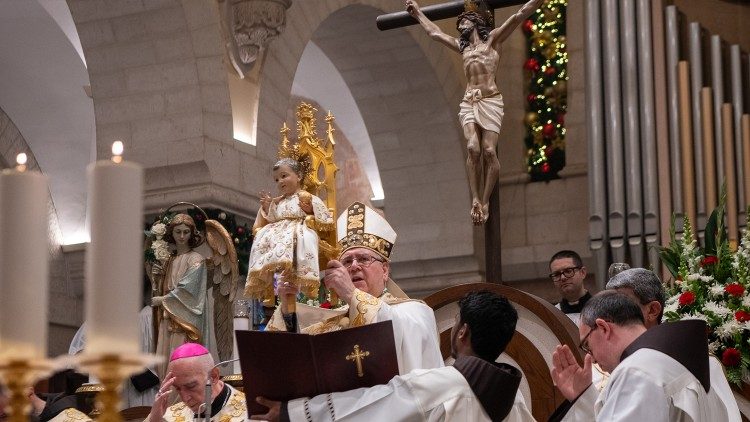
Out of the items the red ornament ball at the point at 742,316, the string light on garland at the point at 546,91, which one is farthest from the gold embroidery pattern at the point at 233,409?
the string light on garland at the point at 546,91

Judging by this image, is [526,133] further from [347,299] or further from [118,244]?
[118,244]

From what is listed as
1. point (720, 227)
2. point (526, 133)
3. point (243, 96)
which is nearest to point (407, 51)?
point (526, 133)

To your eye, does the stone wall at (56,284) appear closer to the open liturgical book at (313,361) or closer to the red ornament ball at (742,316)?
the red ornament ball at (742,316)

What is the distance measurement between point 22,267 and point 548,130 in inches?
482

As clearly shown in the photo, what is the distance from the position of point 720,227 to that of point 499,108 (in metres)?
2.89

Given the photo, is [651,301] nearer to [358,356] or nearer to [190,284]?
[358,356]

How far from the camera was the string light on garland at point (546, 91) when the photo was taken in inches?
518

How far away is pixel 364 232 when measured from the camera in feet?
16.7

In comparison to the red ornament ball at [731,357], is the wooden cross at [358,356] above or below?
above

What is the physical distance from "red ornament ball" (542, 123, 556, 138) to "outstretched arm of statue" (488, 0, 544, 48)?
14.7ft

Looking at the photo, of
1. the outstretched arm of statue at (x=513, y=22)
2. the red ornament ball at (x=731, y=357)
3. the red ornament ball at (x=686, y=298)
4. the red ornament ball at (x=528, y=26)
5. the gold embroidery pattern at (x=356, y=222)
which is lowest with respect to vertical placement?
the red ornament ball at (x=731, y=357)

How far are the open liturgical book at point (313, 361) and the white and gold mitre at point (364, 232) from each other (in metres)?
1.50

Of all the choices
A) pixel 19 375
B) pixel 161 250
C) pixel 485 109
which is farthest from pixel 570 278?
pixel 19 375

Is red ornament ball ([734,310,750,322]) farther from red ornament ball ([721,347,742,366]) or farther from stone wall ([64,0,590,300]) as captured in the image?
stone wall ([64,0,590,300])
